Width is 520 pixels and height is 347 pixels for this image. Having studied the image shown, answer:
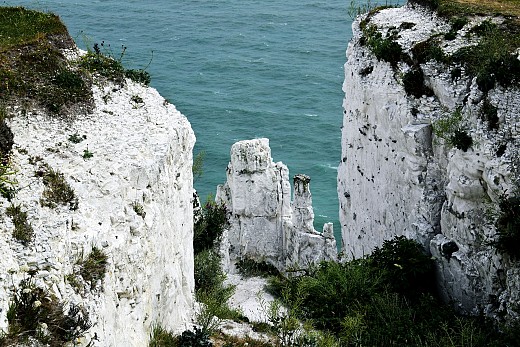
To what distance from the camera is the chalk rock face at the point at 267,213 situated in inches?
1427

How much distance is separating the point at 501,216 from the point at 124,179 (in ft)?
36.8

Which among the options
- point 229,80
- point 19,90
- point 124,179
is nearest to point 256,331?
point 124,179

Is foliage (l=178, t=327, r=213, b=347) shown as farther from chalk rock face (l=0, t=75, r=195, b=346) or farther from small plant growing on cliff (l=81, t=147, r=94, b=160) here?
small plant growing on cliff (l=81, t=147, r=94, b=160)

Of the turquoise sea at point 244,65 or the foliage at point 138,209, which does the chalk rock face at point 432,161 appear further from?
the turquoise sea at point 244,65

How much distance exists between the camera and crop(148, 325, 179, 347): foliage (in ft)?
55.1

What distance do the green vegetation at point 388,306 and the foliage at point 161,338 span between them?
3.79 m

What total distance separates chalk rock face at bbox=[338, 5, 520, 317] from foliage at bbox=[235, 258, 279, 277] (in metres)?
7.12

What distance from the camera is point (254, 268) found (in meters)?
37.4

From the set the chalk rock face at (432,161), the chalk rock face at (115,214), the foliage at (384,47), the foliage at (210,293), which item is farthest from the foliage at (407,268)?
the foliage at (384,47)

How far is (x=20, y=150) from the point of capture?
1652 centimetres

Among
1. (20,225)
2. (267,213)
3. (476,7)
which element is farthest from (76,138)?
(267,213)

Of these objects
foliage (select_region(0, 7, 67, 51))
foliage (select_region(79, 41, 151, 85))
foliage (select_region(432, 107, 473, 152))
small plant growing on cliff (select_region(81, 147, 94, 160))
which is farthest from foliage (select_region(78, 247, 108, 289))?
foliage (select_region(432, 107, 473, 152))

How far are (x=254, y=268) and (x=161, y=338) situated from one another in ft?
66.8

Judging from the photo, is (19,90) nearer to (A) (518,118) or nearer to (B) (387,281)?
(B) (387,281)
